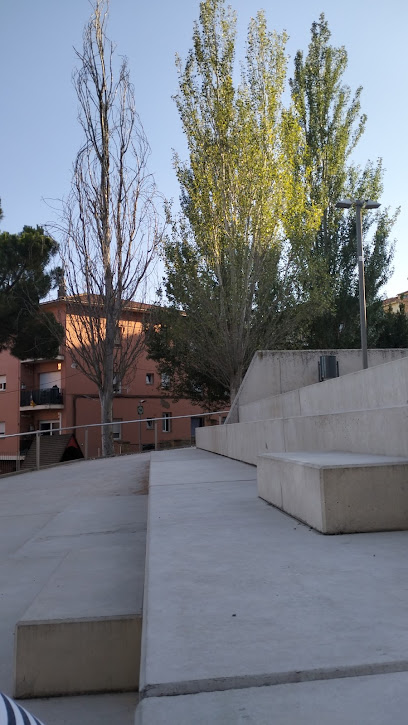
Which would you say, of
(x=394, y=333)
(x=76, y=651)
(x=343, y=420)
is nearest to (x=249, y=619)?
(x=76, y=651)

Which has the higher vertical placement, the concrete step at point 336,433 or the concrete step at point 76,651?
the concrete step at point 336,433

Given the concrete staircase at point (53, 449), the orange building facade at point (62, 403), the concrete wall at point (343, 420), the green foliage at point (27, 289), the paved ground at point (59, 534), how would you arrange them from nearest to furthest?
the paved ground at point (59, 534), the concrete wall at point (343, 420), the concrete staircase at point (53, 449), the green foliage at point (27, 289), the orange building facade at point (62, 403)

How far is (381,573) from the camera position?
2.04 m

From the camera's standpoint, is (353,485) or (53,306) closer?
(353,485)

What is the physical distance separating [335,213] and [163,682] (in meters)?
21.0

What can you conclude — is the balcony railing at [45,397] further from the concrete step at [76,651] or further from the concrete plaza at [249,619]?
the concrete step at [76,651]

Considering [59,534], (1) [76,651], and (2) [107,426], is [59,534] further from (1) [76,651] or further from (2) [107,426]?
(2) [107,426]

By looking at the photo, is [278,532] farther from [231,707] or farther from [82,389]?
[82,389]

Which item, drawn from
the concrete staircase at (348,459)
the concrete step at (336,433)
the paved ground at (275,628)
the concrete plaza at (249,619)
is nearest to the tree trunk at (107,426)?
the concrete step at (336,433)

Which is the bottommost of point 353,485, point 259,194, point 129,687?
point 129,687

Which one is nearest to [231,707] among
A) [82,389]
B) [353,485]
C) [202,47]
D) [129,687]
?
[129,687]

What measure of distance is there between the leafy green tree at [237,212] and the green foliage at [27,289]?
4.83m

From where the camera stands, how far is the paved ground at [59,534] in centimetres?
213

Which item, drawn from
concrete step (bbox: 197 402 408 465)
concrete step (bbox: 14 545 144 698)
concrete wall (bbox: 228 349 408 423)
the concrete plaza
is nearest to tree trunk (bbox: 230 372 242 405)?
concrete wall (bbox: 228 349 408 423)
